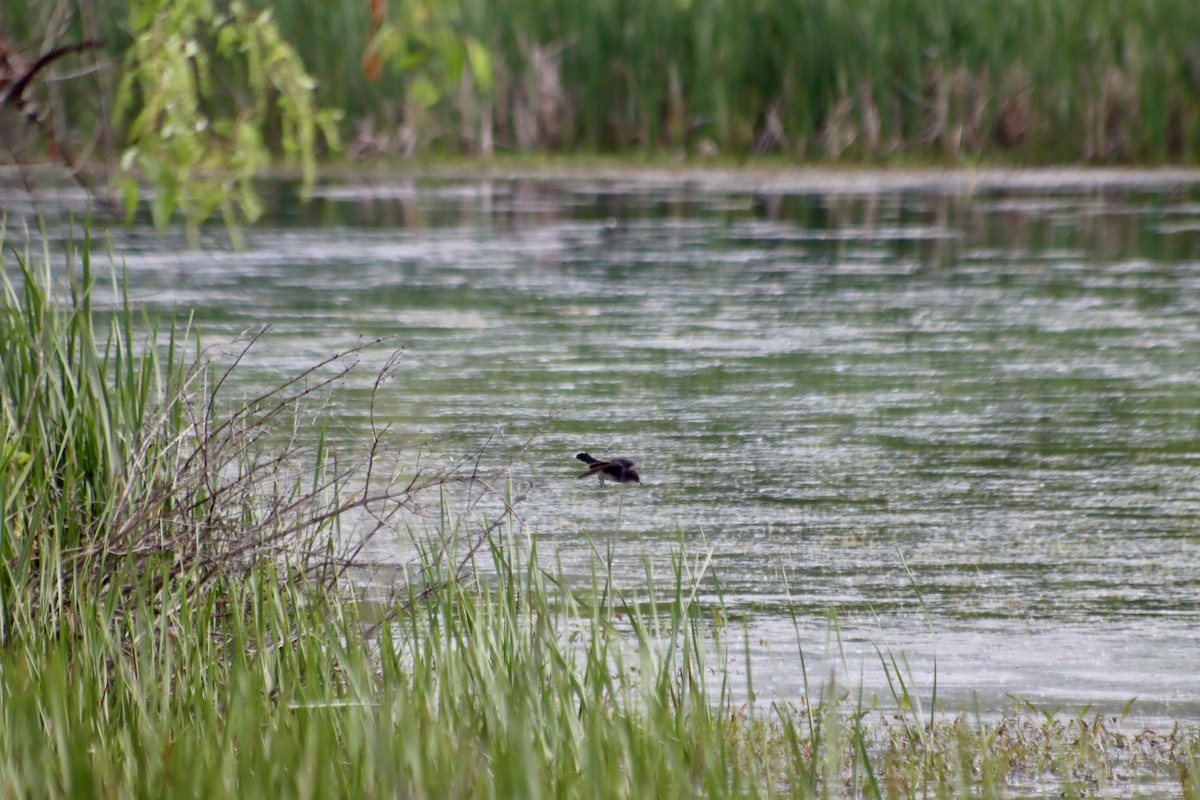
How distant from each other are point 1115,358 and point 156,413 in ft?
18.0

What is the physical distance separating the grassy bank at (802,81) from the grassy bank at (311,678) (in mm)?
12791

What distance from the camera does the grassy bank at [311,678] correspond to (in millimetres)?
3230

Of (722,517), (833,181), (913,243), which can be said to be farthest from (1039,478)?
(833,181)

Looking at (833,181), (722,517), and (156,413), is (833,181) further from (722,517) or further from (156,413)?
(156,413)

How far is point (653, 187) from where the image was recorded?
57.6 ft

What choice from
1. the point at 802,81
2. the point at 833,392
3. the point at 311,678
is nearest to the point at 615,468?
the point at 311,678

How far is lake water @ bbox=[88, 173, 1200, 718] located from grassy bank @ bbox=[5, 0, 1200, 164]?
170 centimetres

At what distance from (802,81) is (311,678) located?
15042 mm

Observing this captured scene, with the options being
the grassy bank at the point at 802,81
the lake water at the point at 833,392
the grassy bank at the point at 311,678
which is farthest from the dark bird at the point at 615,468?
the grassy bank at the point at 802,81

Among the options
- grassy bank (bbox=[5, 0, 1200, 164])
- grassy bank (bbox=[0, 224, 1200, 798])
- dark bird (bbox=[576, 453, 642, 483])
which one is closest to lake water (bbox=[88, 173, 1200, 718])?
dark bird (bbox=[576, 453, 642, 483])

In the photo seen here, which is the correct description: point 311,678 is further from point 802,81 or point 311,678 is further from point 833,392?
point 802,81

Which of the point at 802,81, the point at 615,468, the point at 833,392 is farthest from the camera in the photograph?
the point at 802,81

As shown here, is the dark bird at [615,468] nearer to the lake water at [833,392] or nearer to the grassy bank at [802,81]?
the lake water at [833,392]

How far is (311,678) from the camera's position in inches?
144
